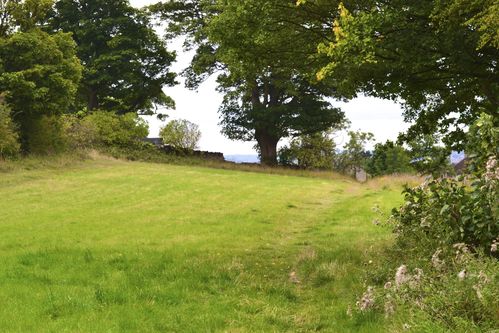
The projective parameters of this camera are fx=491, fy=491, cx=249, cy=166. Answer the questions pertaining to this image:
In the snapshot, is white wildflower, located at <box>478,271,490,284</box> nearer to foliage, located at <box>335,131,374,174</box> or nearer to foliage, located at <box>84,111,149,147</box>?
foliage, located at <box>84,111,149,147</box>

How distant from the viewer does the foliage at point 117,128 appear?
126 ft

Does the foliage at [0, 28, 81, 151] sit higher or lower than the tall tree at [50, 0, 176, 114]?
lower

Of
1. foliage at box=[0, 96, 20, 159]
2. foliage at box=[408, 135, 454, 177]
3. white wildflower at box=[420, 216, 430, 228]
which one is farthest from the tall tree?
white wildflower at box=[420, 216, 430, 228]

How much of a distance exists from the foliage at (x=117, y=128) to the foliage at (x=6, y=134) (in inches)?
382

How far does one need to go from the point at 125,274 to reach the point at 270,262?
276cm

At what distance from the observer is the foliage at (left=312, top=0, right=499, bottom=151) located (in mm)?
6746

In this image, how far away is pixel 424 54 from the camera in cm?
761

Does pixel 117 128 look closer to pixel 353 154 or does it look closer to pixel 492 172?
pixel 353 154

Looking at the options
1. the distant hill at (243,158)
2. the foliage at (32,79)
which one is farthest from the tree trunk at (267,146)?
the foliage at (32,79)

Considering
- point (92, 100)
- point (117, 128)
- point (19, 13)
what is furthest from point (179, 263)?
point (92, 100)

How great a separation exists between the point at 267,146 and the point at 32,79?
72.1ft

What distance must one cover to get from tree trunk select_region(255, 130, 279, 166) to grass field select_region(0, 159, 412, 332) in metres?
24.9

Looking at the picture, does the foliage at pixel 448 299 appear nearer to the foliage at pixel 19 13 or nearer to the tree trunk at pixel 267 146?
the foliage at pixel 19 13

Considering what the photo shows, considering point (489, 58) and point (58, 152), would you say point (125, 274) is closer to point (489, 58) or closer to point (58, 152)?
point (489, 58)
